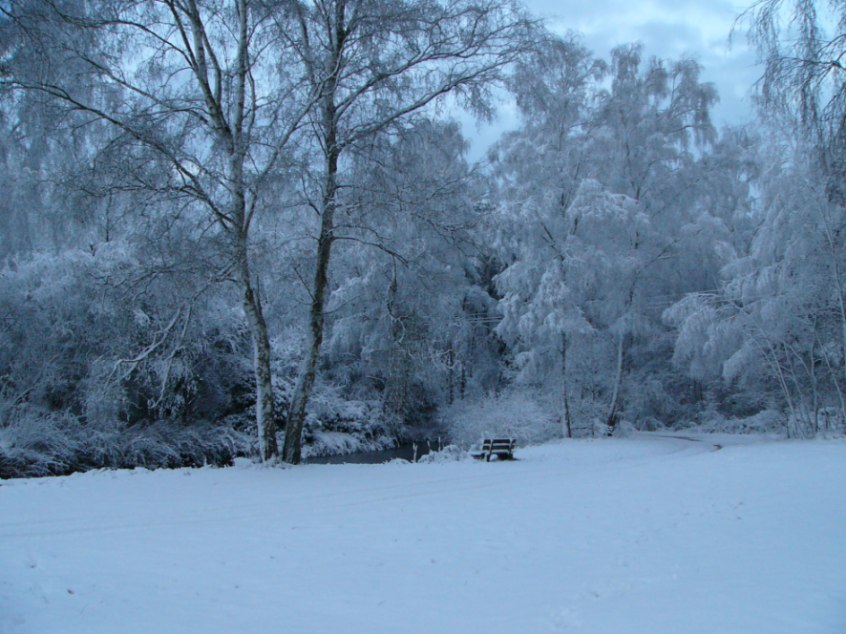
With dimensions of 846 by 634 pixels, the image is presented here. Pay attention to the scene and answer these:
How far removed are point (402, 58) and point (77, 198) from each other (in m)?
5.62

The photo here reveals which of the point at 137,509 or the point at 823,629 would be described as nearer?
the point at 823,629

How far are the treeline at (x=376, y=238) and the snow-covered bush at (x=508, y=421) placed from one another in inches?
4.0

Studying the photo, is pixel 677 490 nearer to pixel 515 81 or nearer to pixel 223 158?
pixel 515 81

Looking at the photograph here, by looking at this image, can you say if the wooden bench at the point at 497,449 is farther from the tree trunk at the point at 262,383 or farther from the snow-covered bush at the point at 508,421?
the snow-covered bush at the point at 508,421

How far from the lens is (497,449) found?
13484 millimetres

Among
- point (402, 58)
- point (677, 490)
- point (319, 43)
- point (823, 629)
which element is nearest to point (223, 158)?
point (319, 43)

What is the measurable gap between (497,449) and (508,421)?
22.1 feet

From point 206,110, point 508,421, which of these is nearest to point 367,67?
point 206,110

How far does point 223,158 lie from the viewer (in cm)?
1073

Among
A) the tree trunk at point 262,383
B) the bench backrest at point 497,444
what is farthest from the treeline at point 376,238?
the bench backrest at point 497,444

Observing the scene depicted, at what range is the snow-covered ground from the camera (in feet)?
12.6

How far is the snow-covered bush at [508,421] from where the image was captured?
64.0ft

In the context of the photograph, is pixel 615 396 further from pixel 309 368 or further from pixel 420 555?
pixel 420 555

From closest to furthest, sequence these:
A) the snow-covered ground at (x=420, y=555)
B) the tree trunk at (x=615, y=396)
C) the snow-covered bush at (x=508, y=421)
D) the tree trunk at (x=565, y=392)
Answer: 1. the snow-covered ground at (x=420, y=555)
2. the snow-covered bush at (x=508, y=421)
3. the tree trunk at (x=565, y=392)
4. the tree trunk at (x=615, y=396)
